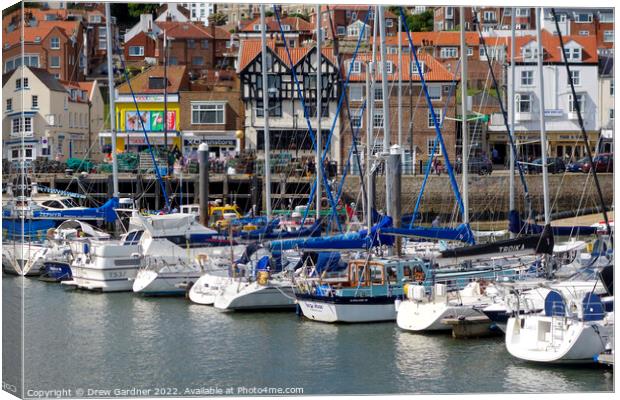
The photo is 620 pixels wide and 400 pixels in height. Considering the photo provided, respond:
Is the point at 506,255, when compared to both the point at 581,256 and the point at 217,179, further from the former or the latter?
the point at 217,179

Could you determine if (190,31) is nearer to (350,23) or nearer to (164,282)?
(350,23)

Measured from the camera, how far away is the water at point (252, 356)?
48.4ft

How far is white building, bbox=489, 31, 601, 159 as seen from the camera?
83.0 ft

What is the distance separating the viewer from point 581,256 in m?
22.8

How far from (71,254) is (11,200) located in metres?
10.1

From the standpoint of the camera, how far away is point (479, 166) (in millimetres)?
36000

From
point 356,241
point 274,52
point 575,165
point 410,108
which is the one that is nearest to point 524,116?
point 575,165

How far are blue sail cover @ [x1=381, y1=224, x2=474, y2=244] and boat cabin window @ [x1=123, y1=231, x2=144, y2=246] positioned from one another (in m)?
6.88

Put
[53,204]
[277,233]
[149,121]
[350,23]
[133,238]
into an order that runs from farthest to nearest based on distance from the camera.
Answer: [350,23]
[149,121]
[53,204]
[133,238]
[277,233]

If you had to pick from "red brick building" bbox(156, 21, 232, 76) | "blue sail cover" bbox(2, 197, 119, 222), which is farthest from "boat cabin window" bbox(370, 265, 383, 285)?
"red brick building" bbox(156, 21, 232, 76)

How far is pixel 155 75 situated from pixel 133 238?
1753cm

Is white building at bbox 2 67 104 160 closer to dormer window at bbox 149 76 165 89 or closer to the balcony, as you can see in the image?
dormer window at bbox 149 76 165 89

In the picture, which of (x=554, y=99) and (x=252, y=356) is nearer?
(x=252, y=356)

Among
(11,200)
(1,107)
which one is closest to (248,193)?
(11,200)
